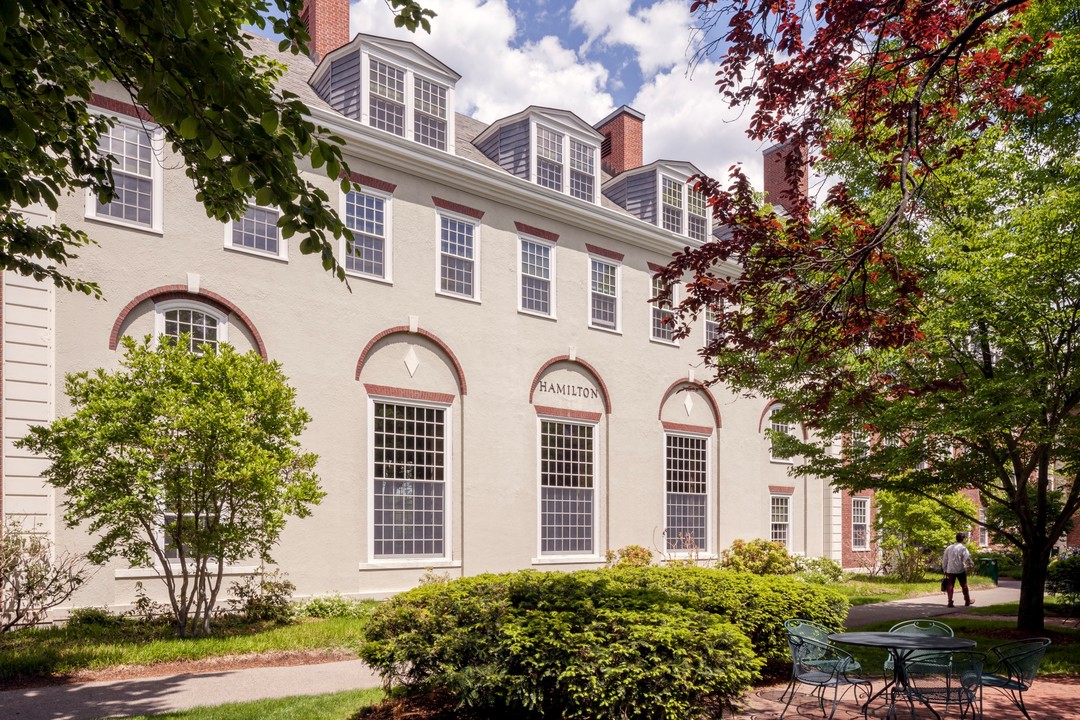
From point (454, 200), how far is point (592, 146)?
5421mm

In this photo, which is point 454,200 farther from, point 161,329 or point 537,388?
point 161,329

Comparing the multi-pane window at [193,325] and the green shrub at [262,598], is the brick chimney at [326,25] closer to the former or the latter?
the multi-pane window at [193,325]

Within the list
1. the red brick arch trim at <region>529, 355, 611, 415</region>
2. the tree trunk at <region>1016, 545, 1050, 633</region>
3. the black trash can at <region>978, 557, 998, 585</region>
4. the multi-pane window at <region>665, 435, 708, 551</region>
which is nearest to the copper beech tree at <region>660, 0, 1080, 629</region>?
the tree trunk at <region>1016, 545, 1050, 633</region>

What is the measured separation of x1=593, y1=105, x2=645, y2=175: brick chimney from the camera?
92.3 ft

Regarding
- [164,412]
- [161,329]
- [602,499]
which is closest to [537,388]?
[602,499]

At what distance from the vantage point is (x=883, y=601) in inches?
838

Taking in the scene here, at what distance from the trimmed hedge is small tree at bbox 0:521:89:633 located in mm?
6782

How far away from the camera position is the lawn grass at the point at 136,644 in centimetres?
1053

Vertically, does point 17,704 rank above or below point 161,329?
below

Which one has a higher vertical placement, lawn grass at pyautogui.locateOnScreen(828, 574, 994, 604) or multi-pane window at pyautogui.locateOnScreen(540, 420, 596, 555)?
multi-pane window at pyautogui.locateOnScreen(540, 420, 596, 555)

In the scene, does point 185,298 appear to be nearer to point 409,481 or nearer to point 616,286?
point 409,481

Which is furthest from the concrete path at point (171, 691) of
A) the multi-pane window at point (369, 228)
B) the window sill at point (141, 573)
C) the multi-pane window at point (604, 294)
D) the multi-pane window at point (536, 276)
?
the multi-pane window at point (604, 294)

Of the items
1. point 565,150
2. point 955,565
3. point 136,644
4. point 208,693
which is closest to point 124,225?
point 136,644

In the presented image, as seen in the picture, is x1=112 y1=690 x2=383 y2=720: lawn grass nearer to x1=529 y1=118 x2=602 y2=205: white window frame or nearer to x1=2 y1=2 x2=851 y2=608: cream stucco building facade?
x1=2 y1=2 x2=851 y2=608: cream stucco building facade
